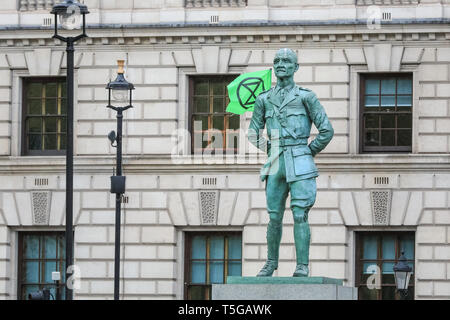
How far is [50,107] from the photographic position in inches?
1783

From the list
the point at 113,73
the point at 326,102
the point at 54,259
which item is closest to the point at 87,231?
the point at 54,259

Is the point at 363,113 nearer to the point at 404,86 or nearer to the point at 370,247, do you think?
the point at 404,86

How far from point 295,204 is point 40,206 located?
1954 cm

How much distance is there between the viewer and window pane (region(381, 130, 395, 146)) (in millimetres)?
43562

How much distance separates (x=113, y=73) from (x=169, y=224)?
3.97m

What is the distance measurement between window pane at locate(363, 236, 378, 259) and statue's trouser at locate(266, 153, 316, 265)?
56.9 ft

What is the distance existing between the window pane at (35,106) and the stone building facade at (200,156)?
13.2 inches

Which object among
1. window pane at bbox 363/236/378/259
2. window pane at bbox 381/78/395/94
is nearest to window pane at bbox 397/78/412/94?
window pane at bbox 381/78/395/94

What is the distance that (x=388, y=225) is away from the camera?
43250 mm

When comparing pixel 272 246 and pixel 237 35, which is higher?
pixel 237 35

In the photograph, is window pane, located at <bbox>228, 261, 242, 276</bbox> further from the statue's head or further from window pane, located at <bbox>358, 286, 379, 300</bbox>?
the statue's head

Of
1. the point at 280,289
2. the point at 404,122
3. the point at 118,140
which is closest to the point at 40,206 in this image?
the point at 118,140

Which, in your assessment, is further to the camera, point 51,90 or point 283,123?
point 51,90

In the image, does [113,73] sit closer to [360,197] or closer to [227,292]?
[360,197]
